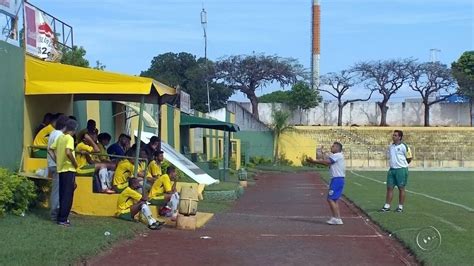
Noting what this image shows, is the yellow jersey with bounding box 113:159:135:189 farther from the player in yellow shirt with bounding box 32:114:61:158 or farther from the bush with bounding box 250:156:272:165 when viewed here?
the bush with bounding box 250:156:272:165

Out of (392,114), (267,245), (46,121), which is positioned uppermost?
(392,114)

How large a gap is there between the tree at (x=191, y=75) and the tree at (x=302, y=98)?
8543mm

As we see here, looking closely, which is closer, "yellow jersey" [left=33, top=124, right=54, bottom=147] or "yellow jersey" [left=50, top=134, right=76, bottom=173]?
"yellow jersey" [left=50, top=134, right=76, bottom=173]

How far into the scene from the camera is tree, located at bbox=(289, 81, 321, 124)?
258 feet

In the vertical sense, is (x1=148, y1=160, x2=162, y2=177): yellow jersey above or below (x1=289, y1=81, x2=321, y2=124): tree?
below

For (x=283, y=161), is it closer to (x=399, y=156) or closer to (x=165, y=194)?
(x=399, y=156)

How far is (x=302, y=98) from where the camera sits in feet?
257

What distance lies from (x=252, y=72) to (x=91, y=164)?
65912 millimetres

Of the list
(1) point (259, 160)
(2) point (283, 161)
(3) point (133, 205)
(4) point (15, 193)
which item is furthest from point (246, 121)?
(4) point (15, 193)

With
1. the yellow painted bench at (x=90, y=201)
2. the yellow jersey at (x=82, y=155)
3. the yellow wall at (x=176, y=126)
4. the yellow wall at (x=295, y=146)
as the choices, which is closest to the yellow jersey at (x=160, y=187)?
the yellow painted bench at (x=90, y=201)

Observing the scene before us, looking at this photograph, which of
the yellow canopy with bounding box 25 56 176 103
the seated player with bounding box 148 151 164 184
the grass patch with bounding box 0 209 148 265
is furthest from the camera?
the seated player with bounding box 148 151 164 184

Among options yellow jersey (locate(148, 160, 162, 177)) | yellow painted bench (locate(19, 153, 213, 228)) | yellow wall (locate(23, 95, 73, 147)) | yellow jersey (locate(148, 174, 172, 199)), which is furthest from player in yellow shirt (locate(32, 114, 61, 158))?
yellow jersey (locate(148, 160, 162, 177))

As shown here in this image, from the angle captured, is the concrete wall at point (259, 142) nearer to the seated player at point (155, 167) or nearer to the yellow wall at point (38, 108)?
the seated player at point (155, 167)

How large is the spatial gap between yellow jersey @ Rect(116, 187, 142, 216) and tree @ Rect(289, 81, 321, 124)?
2551 inches
